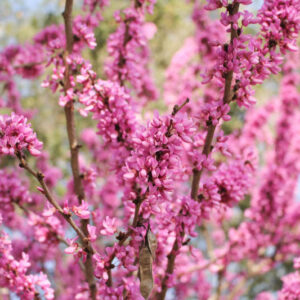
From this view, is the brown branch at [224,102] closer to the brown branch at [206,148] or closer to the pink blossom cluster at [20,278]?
the brown branch at [206,148]

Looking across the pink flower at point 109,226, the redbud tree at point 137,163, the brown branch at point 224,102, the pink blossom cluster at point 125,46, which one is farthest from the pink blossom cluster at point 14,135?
the pink blossom cluster at point 125,46

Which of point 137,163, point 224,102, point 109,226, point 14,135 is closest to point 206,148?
point 224,102

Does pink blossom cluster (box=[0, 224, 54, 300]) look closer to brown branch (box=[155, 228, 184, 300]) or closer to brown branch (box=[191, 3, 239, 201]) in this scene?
brown branch (box=[155, 228, 184, 300])

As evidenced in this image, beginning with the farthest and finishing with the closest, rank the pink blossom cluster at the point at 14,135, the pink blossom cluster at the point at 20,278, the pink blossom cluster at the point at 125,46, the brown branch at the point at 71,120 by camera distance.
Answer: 1. the pink blossom cluster at the point at 125,46
2. the brown branch at the point at 71,120
3. the pink blossom cluster at the point at 20,278
4. the pink blossom cluster at the point at 14,135

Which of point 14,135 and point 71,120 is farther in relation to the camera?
point 71,120

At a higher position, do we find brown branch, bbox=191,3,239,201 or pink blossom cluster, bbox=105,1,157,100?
pink blossom cluster, bbox=105,1,157,100

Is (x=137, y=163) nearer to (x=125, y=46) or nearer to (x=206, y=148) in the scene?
(x=206, y=148)

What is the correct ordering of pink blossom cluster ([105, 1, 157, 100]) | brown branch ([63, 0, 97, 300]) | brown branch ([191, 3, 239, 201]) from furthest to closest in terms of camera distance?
pink blossom cluster ([105, 1, 157, 100]) < brown branch ([63, 0, 97, 300]) < brown branch ([191, 3, 239, 201])

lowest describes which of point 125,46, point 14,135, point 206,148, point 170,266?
point 170,266

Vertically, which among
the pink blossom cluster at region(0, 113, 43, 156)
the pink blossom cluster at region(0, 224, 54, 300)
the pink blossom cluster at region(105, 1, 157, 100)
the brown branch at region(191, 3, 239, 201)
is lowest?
the pink blossom cluster at region(0, 224, 54, 300)

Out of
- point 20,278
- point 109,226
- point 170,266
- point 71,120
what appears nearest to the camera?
point 109,226

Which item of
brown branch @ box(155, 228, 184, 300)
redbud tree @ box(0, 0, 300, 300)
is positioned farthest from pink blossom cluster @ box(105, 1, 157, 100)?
brown branch @ box(155, 228, 184, 300)

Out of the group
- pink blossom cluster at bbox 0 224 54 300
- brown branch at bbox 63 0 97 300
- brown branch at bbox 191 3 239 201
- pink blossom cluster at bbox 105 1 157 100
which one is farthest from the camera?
pink blossom cluster at bbox 105 1 157 100

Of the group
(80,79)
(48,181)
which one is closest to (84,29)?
(80,79)
